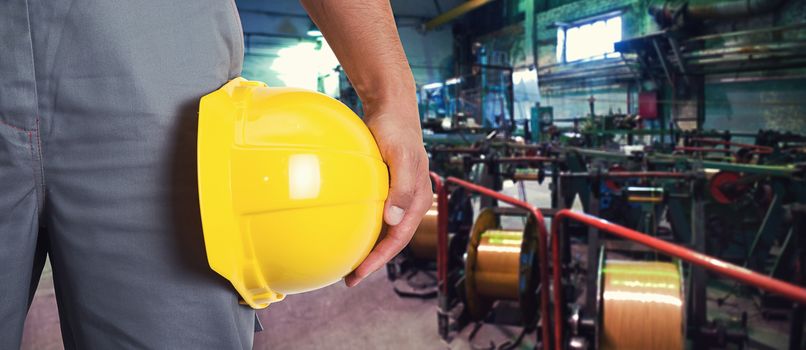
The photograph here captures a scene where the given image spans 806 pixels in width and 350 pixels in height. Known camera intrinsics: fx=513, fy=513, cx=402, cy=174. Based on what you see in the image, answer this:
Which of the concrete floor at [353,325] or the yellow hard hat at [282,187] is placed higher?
the yellow hard hat at [282,187]

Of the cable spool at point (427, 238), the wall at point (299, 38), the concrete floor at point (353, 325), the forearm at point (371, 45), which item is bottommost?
the concrete floor at point (353, 325)

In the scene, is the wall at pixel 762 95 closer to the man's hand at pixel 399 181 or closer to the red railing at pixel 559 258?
the red railing at pixel 559 258

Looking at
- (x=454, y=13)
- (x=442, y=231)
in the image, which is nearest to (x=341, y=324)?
(x=442, y=231)

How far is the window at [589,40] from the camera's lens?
14.3 meters

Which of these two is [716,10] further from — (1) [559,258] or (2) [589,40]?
(1) [559,258]

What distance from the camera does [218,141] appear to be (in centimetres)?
63

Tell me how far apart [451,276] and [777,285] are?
2.79m

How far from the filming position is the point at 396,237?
83 centimetres

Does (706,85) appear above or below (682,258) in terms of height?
above

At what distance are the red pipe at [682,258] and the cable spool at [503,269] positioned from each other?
2.25ft

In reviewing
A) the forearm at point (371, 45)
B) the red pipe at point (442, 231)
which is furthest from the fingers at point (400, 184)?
the red pipe at point (442, 231)

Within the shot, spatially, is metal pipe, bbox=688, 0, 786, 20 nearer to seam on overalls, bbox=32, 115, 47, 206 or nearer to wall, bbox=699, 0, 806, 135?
wall, bbox=699, 0, 806, 135

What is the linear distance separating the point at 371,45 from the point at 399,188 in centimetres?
27

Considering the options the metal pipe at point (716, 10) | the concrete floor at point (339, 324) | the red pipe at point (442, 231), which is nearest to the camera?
the concrete floor at point (339, 324)
